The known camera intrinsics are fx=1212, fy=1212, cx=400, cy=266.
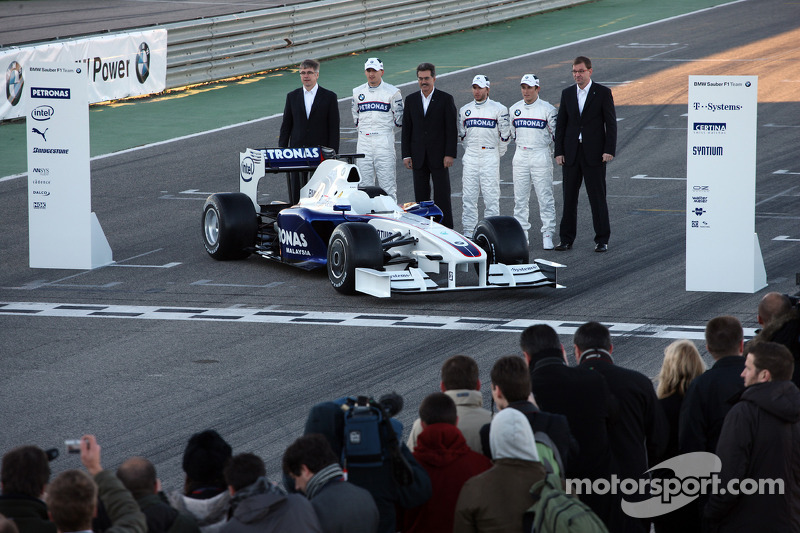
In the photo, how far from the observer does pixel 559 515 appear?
4965 mm

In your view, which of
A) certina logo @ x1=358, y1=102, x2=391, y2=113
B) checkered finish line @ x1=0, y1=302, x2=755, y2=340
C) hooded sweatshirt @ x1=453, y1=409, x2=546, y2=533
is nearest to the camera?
hooded sweatshirt @ x1=453, y1=409, x2=546, y2=533

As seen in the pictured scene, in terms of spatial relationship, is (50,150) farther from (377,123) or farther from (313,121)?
(377,123)

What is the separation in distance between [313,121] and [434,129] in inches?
66.5

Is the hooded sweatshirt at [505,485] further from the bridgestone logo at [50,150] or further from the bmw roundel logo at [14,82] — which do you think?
→ the bmw roundel logo at [14,82]

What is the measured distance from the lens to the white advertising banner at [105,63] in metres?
23.1

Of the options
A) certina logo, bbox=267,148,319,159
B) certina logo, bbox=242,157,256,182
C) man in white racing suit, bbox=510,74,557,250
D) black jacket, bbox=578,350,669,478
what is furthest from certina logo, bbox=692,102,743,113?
black jacket, bbox=578,350,669,478

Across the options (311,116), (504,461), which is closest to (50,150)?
(311,116)

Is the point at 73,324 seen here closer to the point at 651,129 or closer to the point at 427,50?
the point at 651,129

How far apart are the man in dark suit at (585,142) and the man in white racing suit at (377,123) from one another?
2.53 metres

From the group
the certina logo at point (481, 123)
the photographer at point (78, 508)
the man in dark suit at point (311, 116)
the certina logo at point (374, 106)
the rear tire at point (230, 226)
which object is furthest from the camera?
the certina logo at point (374, 106)

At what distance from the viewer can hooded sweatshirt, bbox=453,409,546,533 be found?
5.23m

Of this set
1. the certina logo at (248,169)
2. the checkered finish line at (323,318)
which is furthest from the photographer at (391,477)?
the certina logo at (248,169)

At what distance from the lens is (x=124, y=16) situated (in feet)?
120

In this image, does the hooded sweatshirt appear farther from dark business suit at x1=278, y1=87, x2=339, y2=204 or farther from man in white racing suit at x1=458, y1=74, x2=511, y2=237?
dark business suit at x1=278, y1=87, x2=339, y2=204
